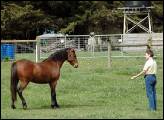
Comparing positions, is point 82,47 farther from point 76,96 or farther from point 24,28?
point 24,28

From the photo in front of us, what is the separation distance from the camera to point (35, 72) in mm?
13234

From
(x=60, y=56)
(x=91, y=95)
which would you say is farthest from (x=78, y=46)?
(x=60, y=56)

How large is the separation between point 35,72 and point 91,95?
3136 mm

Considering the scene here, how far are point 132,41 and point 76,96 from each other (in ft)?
55.0

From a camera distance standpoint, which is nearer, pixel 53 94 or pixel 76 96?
pixel 53 94

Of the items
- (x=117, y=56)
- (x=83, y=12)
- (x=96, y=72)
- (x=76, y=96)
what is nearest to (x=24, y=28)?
(x=83, y=12)

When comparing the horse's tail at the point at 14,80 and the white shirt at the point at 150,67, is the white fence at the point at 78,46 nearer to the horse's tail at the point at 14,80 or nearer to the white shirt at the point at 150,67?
the horse's tail at the point at 14,80

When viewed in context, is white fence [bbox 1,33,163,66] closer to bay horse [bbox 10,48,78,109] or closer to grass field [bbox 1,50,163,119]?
grass field [bbox 1,50,163,119]

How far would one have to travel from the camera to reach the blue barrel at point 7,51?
82.9 ft

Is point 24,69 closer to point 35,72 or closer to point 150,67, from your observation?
point 35,72

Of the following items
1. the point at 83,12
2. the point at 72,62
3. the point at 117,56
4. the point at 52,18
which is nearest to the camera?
the point at 72,62

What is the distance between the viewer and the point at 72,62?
552 inches

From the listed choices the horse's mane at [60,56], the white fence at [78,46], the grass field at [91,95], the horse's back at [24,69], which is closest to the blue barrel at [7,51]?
the white fence at [78,46]

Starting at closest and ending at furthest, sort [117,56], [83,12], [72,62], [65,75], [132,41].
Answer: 1. [72,62]
2. [65,75]
3. [117,56]
4. [132,41]
5. [83,12]
